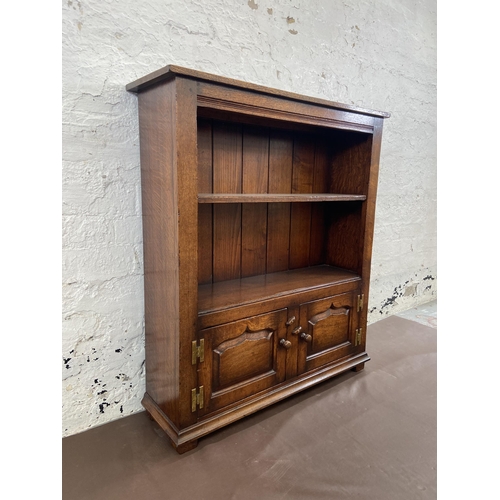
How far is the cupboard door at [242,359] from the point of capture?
5.47ft

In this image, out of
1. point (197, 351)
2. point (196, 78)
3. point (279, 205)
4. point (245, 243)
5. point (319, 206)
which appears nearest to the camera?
point (196, 78)

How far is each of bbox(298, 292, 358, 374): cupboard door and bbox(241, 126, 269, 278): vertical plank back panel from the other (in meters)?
0.38

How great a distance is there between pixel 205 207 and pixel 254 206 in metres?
0.30

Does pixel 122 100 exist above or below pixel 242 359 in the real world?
above

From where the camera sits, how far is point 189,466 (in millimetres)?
1539

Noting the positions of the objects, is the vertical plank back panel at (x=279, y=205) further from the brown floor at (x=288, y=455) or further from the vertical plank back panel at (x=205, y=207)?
the brown floor at (x=288, y=455)

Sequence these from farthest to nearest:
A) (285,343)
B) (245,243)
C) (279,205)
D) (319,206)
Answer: (319,206) → (279,205) → (245,243) → (285,343)

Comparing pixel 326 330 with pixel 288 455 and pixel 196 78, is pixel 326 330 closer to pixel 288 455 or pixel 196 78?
pixel 288 455

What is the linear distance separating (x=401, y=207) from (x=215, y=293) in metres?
1.97

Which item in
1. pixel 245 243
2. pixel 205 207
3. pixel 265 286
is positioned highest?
pixel 205 207

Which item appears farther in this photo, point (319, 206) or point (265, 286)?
point (319, 206)

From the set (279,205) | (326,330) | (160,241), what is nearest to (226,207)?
(279,205)

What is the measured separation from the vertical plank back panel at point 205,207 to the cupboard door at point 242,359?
37 centimetres

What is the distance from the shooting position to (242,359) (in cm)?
177
